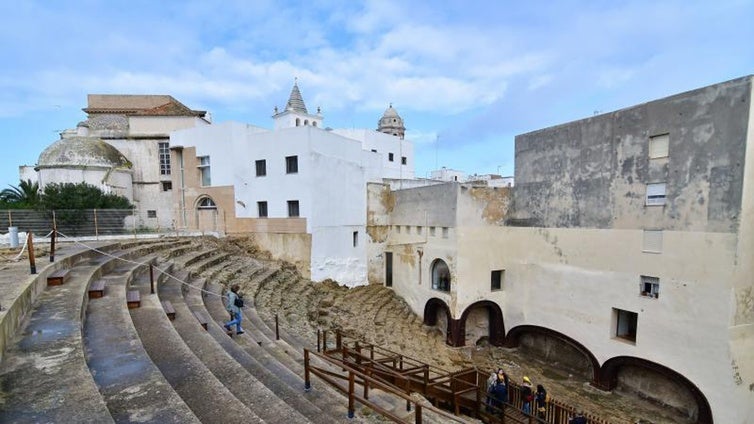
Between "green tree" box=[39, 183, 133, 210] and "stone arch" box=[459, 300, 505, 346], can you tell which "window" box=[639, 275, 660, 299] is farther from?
"green tree" box=[39, 183, 133, 210]

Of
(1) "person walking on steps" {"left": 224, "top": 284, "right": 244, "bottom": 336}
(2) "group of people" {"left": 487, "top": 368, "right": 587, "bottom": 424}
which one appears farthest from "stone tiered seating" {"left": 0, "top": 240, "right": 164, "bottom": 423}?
(2) "group of people" {"left": 487, "top": 368, "right": 587, "bottom": 424}

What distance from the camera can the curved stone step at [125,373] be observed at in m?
3.14

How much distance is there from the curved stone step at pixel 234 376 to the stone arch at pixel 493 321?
10317mm

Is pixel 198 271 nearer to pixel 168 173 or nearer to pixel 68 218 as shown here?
pixel 68 218

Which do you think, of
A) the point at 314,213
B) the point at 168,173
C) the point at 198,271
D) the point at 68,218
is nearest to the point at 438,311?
the point at 314,213

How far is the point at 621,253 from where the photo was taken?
11.1m

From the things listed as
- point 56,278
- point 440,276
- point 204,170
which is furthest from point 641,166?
point 204,170

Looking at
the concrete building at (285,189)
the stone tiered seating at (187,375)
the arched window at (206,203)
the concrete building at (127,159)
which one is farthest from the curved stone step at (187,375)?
the concrete building at (127,159)

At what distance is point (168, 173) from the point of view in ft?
71.2

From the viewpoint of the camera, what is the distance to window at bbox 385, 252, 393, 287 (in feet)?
60.3

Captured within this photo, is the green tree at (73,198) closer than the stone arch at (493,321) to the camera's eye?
No

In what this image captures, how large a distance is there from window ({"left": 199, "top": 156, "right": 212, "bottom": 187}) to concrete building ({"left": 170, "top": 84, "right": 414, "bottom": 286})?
5 centimetres

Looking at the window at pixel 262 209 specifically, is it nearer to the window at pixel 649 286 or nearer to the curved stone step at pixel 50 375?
the curved stone step at pixel 50 375

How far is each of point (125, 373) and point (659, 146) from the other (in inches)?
531
